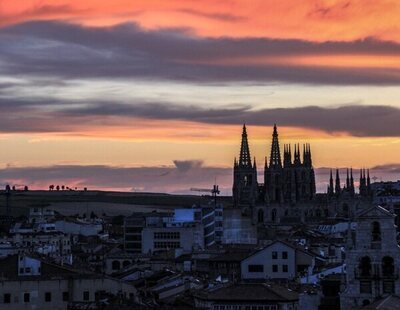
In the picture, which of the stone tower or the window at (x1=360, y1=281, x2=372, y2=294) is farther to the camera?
the window at (x1=360, y1=281, x2=372, y2=294)

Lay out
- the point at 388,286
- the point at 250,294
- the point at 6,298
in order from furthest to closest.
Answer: the point at 6,298
the point at 250,294
the point at 388,286

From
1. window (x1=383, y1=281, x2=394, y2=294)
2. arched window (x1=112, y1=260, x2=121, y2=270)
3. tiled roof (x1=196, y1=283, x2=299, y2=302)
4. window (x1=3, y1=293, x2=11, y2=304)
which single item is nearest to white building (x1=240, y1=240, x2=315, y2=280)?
window (x1=3, y1=293, x2=11, y2=304)

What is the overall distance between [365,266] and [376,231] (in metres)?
1.68

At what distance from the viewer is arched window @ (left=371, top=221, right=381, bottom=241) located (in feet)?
222

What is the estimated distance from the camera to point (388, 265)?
67625 mm

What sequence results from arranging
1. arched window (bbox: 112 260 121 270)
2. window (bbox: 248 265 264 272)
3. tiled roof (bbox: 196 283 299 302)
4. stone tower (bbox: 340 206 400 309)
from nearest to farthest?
stone tower (bbox: 340 206 400 309), tiled roof (bbox: 196 283 299 302), window (bbox: 248 265 264 272), arched window (bbox: 112 260 121 270)

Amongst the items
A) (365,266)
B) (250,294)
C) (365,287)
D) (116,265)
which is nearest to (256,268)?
(250,294)

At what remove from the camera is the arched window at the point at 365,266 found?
67644 mm

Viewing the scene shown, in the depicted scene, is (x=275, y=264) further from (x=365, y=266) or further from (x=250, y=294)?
(x=365, y=266)

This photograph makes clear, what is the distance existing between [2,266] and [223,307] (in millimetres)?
29550

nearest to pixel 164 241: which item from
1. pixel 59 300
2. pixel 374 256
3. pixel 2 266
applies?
pixel 2 266

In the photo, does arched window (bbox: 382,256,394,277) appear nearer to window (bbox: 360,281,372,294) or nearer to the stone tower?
the stone tower

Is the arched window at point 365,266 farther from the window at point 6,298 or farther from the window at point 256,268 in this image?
the window at point 256,268

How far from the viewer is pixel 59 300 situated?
80688 millimetres
